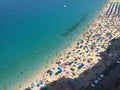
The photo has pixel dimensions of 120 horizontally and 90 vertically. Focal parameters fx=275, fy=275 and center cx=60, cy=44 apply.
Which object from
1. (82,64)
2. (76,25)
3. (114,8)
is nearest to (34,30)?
(76,25)

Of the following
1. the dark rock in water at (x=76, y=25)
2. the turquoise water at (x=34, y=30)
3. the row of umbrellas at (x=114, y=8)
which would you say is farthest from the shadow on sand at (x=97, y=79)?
the row of umbrellas at (x=114, y=8)

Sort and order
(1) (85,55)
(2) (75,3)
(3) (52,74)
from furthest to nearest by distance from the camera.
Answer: (2) (75,3)
(1) (85,55)
(3) (52,74)

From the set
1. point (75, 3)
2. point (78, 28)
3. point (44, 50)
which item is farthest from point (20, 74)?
point (75, 3)

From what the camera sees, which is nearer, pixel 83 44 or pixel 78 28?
pixel 83 44

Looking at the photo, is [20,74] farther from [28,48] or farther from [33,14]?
[33,14]

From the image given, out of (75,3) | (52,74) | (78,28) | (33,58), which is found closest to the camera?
(52,74)

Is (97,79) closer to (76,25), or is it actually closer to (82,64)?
(82,64)
